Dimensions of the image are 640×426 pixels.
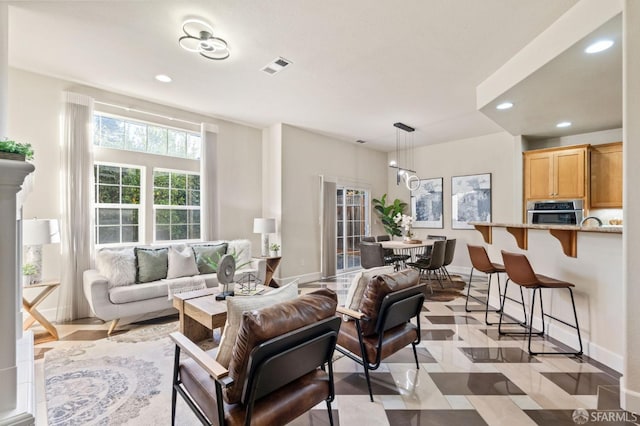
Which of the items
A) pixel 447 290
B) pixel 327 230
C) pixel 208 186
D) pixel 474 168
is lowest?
pixel 447 290

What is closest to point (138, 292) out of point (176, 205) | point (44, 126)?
point (176, 205)

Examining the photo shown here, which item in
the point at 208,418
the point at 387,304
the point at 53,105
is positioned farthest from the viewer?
the point at 53,105

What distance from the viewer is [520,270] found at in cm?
291

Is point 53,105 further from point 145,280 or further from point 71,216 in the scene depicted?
point 145,280

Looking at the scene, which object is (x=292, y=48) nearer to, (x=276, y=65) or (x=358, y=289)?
(x=276, y=65)

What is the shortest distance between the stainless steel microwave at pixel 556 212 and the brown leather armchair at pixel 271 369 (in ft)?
16.8

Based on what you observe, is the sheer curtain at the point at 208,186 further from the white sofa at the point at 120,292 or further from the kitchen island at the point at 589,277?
the kitchen island at the point at 589,277

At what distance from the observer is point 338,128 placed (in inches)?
235

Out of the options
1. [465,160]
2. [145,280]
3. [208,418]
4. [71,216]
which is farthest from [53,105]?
[465,160]

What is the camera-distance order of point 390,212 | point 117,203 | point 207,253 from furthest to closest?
1. point 390,212
2. point 207,253
3. point 117,203

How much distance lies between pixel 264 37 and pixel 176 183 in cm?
303

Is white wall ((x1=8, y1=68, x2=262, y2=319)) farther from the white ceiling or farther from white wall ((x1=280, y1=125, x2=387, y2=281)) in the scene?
white wall ((x1=280, y1=125, x2=387, y2=281))

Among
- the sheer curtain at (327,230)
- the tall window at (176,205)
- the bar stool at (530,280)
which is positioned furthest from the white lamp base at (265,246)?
the bar stool at (530,280)

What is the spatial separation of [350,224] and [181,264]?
4207mm
